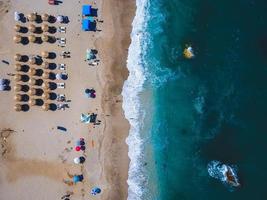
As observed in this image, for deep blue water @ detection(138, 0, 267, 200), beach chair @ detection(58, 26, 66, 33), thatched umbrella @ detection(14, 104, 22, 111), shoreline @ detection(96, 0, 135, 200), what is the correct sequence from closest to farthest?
thatched umbrella @ detection(14, 104, 22, 111)
beach chair @ detection(58, 26, 66, 33)
shoreline @ detection(96, 0, 135, 200)
deep blue water @ detection(138, 0, 267, 200)

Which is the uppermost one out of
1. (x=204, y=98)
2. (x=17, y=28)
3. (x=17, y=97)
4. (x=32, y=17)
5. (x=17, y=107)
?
(x=32, y=17)

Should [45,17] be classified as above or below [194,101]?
above

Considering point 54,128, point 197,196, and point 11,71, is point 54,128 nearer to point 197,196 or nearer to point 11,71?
point 11,71

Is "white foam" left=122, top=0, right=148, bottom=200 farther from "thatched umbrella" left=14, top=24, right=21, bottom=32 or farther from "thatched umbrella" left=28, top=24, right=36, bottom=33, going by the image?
"thatched umbrella" left=14, top=24, right=21, bottom=32

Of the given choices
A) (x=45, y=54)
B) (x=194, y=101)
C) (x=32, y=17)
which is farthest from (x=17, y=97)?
(x=194, y=101)

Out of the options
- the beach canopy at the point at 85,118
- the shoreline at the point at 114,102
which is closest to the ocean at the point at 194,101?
the shoreline at the point at 114,102

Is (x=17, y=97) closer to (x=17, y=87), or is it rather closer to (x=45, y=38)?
(x=17, y=87)

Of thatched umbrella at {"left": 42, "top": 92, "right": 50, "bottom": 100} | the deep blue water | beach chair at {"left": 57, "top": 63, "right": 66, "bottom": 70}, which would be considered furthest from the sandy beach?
the deep blue water
